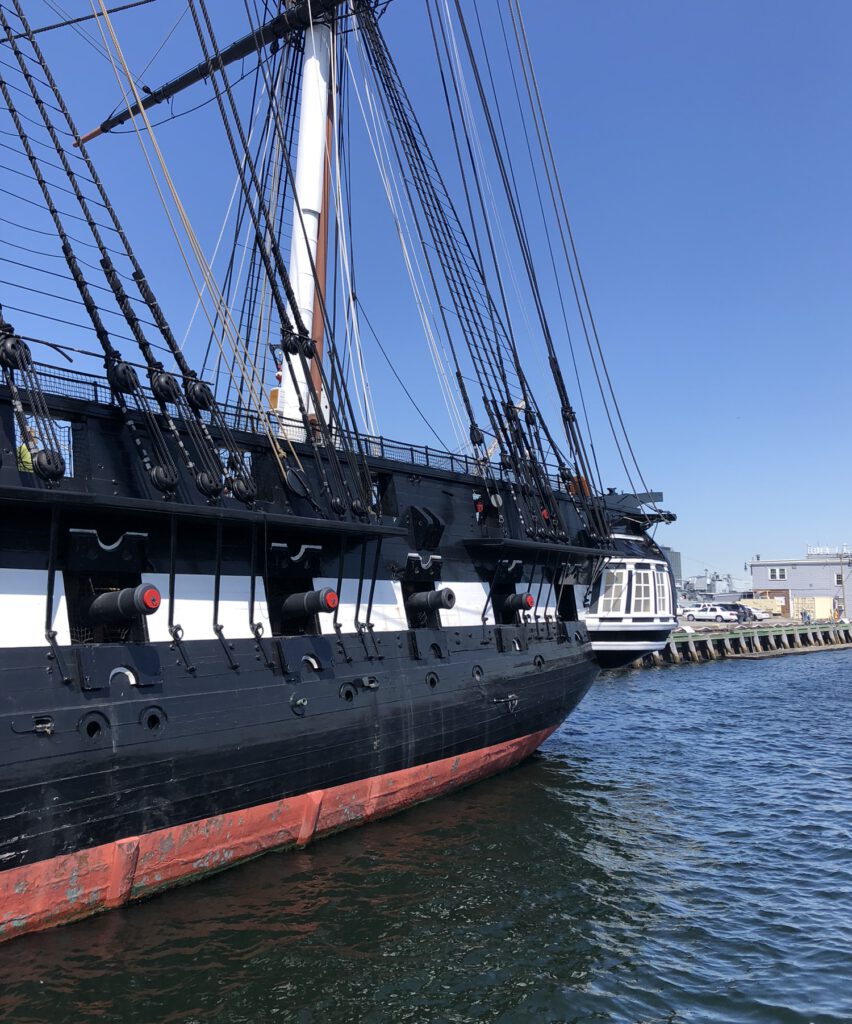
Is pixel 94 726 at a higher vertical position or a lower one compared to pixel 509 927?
higher

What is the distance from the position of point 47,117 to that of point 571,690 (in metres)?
16.5

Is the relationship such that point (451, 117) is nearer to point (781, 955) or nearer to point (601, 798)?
point (601, 798)

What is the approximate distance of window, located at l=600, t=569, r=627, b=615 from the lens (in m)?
24.8

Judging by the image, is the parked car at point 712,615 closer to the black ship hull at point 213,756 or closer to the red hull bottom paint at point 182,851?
the black ship hull at point 213,756

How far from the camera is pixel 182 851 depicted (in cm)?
1087

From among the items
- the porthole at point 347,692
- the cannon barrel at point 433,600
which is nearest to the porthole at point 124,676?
the porthole at point 347,692

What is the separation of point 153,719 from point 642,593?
59.2 ft

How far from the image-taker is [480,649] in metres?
17.0

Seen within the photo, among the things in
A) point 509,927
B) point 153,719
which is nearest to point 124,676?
point 153,719

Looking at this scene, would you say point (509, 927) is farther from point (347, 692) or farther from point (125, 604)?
point (125, 604)

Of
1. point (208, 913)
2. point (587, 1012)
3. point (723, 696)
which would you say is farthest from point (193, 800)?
point (723, 696)

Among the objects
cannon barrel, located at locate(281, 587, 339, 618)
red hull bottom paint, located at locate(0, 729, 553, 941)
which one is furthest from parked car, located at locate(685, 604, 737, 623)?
cannon barrel, located at locate(281, 587, 339, 618)

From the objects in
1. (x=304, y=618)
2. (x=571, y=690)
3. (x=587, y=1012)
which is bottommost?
(x=587, y=1012)

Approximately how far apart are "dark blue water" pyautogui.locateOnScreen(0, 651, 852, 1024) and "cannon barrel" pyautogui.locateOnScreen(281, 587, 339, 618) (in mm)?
3836
